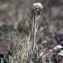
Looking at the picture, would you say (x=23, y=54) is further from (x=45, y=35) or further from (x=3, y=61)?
(x=45, y=35)

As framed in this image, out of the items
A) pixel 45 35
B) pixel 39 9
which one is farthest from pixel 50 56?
pixel 45 35

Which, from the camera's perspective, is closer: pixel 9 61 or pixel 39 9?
pixel 39 9

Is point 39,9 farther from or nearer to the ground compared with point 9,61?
farther from the ground

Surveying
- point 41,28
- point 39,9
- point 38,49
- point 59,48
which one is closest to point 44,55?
point 38,49

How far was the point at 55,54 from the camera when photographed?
4.02 meters

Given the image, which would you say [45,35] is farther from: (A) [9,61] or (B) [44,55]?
(A) [9,61]

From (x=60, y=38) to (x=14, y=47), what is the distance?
1.31 meters

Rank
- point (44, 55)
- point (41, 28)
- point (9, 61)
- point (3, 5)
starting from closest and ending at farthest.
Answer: point (9, 61)
point (44, 55)
point (41, 28)
point (3, 5)

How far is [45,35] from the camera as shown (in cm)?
537

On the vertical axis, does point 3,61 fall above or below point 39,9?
below

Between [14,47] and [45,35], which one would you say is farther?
[45,35]

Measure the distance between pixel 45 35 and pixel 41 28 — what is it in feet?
1.71

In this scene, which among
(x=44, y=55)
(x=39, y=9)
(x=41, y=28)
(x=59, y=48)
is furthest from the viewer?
(x=41, y=28)

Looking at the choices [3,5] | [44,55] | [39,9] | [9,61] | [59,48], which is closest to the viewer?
[39,9]
